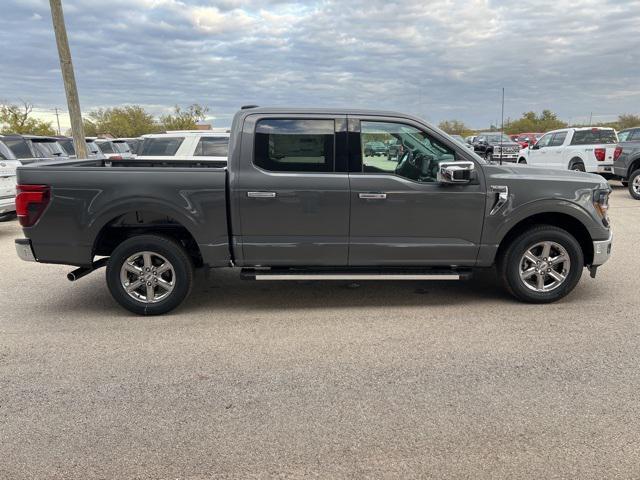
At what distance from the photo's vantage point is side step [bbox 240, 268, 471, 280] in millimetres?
4844

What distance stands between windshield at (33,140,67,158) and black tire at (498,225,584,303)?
12115 millimetres

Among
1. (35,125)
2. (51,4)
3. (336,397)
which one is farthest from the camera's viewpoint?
(35,125)

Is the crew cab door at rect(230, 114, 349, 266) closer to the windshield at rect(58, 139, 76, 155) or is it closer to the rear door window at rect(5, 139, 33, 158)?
the rear door window at rect(5, 139, 33, 158)

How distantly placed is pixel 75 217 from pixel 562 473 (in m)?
4.43

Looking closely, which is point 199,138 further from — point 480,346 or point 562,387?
point 562,387

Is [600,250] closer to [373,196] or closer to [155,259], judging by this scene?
[373,196]

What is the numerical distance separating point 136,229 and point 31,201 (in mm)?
968

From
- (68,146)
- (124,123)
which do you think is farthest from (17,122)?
(68,146)

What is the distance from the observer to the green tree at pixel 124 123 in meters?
55.0

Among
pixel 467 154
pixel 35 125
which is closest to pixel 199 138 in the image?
pixel 467 154

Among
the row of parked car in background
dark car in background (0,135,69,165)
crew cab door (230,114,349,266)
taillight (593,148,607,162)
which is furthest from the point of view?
taillight (593,148,607,162)

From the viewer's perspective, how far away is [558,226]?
518 centimetres

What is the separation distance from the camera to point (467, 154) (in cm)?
479

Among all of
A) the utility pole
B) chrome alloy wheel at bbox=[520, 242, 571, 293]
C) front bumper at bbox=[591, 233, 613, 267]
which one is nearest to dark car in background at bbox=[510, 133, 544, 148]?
the utility pole
